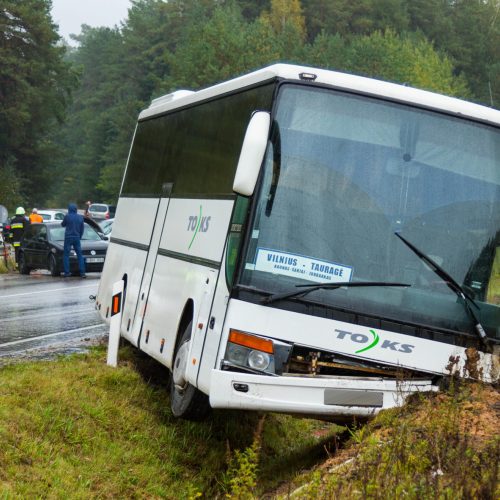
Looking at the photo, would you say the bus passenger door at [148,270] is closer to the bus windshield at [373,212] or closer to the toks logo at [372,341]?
the bus windshield at [373,212]

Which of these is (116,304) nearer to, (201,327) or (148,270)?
(148,270)

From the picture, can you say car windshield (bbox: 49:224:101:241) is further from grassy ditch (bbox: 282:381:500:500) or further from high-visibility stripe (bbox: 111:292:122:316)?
grassy ditch (bbox: 282:381:500:500)

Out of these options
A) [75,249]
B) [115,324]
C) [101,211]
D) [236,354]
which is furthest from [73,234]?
[101,211]

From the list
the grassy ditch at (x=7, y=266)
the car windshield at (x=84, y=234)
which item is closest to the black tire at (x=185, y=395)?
the car windshield at (x=84, y=234)

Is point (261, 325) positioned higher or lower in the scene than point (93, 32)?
lower

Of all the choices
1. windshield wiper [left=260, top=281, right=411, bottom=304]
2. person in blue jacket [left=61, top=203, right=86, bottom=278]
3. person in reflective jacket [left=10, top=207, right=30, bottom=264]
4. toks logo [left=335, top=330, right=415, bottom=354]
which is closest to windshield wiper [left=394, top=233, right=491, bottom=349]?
windshield wiper [left=260, top=281, right=411, bottom=304]

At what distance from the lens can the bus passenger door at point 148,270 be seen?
12094 millimetres

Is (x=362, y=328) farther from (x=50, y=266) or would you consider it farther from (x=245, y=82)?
(x=50, y=266)

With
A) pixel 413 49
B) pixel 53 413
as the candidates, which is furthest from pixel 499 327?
pixel 413 49

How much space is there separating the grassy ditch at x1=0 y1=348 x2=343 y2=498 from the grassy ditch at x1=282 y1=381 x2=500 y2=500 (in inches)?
23.6

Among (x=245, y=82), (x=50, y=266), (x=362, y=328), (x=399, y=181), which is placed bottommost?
(x=50, y=266)

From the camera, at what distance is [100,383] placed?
438 inches

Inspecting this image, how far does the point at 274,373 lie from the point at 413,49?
9284 cm

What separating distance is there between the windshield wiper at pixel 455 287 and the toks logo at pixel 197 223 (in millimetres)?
2145
